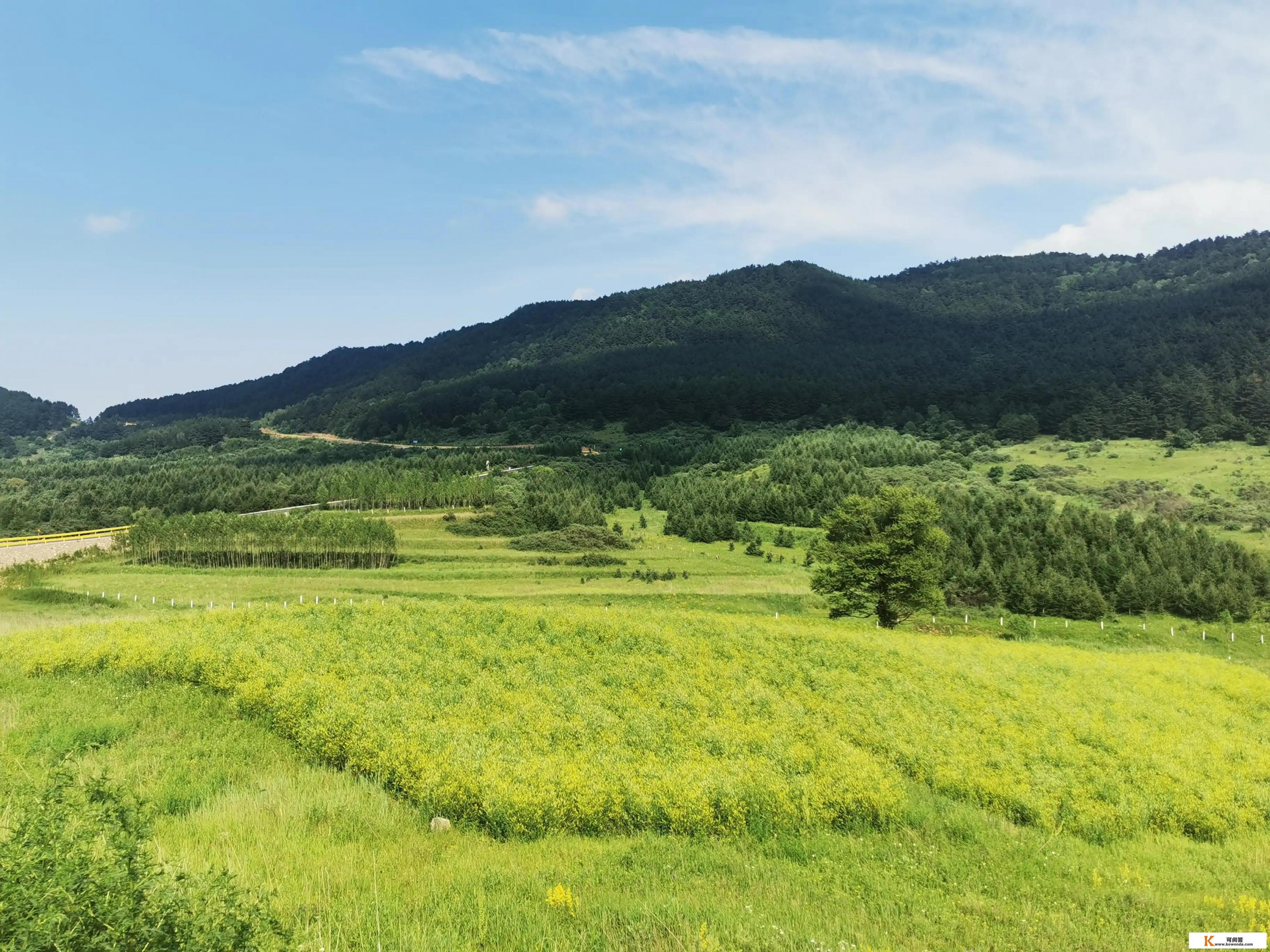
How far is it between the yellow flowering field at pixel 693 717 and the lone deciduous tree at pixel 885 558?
73.2 feet

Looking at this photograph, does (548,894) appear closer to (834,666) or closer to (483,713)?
(483,713)

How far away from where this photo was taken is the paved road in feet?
263

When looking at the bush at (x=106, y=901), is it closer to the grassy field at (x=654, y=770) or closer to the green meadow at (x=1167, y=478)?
the grassy field at (x=654, y=770)

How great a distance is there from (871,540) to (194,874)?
178 ft

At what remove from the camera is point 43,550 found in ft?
280

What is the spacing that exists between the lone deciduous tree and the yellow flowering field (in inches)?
879

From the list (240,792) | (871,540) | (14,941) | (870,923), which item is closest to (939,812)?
(870,923)

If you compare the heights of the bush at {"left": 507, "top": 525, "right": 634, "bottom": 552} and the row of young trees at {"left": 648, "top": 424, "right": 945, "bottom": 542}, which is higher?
the row of young trees at {"left": 648, "top": 424, "right": 945, "bottom": 542}

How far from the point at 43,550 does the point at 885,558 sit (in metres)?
99.3

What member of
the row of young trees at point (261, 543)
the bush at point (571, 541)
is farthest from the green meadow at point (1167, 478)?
the row of young trees at point (261, 543)

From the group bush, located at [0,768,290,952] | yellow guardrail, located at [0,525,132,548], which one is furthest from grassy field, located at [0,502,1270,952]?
yellow guardrail, located at [0,525,132,548]

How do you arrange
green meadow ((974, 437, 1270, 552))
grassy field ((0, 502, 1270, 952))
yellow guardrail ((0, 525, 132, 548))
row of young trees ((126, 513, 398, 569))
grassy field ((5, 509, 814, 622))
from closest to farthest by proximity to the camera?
grassy field ((0, 502, 1270, 952)), grassy field ((5, 509, 814, 622)), row of young trees ((126, 513, 398, 569)), yellow guardrail ((0, 525, 132, 548)), green meadow ((974, 437, 1270, 552))

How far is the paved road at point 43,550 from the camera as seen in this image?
80188 mm

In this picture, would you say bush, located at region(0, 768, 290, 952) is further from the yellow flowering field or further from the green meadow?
the green meadow
